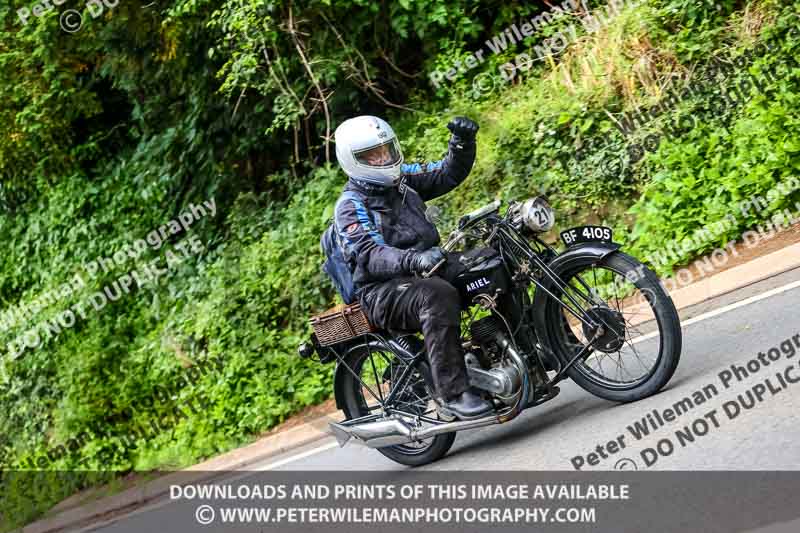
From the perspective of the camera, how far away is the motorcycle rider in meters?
5.89

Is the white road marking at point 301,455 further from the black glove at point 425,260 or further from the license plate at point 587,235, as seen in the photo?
the license plate at point 587,235

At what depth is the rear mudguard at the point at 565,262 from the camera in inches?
223

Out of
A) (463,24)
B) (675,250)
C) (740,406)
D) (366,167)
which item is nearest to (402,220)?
(366,167)

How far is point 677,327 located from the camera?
555 centimetres

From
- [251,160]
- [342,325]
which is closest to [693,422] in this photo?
[342,325]

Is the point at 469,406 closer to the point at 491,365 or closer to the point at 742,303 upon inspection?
the point at 491,365

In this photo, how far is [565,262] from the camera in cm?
583

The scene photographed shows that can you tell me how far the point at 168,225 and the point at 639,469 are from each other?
1078 centimetres

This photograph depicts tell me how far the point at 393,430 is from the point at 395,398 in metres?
0.25

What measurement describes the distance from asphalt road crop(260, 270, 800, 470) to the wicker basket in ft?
3.26

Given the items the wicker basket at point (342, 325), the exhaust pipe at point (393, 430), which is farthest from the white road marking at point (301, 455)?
the wicker basket at point (342, 325)

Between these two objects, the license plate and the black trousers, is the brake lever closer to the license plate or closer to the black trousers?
the black trousers

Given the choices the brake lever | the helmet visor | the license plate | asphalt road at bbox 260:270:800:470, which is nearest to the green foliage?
asphalt road at bbox 260:270:800:470

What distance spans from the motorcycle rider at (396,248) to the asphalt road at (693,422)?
1.67 ft
